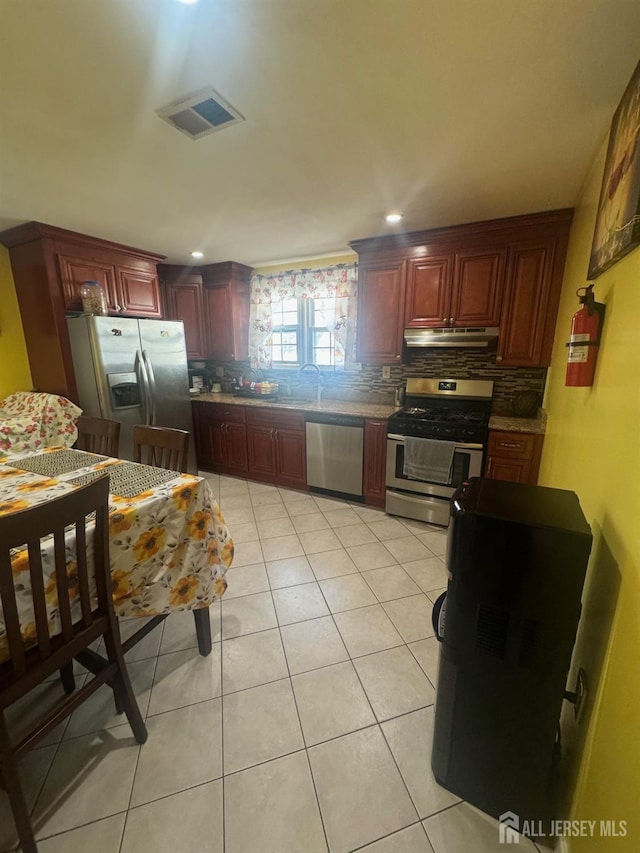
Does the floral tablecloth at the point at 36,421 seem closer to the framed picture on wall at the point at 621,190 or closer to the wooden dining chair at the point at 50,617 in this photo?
the wooden dining chair at the point at 50,617

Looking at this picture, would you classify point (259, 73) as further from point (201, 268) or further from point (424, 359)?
point (201, 268)

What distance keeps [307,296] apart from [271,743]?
353 centimetres

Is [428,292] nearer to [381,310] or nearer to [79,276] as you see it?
[381,310]

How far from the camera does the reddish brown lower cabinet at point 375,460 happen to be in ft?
9.71

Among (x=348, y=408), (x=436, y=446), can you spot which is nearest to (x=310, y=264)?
(x=348, y=408)

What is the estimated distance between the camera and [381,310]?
3.05 metres

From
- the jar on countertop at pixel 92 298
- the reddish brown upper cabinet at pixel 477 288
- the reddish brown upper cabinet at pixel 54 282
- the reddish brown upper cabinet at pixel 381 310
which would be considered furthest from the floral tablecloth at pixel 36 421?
the reddish brown upper cabinet at pixel 477 288

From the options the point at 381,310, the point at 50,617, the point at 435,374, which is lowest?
the point at 50,617

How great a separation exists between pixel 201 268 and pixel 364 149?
2784mm

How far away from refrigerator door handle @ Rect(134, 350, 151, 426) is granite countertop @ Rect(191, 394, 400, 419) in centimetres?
72

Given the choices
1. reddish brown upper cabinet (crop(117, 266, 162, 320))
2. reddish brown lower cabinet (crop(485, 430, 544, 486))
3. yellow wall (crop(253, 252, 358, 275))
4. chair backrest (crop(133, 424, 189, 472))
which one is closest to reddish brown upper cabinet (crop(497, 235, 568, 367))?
reddish brown lower cabinet (crop(485, 430, 544, 486))

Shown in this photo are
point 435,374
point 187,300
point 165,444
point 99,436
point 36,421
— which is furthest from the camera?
point 187,300

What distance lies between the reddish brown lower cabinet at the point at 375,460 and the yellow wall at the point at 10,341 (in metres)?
3.06

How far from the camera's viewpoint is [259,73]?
116 cm
